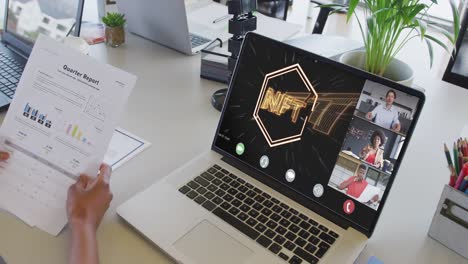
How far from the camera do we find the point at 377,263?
2.09 ft

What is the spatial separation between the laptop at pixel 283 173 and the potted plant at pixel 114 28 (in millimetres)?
674

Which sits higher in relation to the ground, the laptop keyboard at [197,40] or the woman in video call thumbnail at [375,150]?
the woman in video call thumbnail at [375,150]

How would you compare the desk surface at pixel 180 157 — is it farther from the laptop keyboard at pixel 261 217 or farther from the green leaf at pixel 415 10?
the green leaf at pixel 415 10

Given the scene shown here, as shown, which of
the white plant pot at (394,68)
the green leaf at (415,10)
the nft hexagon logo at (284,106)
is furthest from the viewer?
the white plant pot at (394,68)

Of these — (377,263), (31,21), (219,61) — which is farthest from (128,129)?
(377,263)

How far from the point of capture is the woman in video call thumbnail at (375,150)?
664mm

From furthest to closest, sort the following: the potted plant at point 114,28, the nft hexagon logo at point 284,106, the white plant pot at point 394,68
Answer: the potted plant at point 114,28 < the white plant pot at point 394,68 < the nft hexagon logo at point 284,106

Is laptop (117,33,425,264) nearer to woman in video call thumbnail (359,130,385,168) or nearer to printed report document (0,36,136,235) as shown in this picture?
woman in video call thumbnail (359,130,385,168)

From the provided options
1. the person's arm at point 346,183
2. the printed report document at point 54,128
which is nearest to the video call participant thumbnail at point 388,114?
the person's arm at point 346,183

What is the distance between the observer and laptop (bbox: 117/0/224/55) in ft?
3.96

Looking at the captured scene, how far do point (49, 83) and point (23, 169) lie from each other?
0.17 meters

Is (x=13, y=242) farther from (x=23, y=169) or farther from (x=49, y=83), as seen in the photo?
(x=49, y=83)

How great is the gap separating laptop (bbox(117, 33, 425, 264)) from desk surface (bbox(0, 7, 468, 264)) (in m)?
0.06

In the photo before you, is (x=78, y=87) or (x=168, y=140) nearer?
(x=78, y=87)
